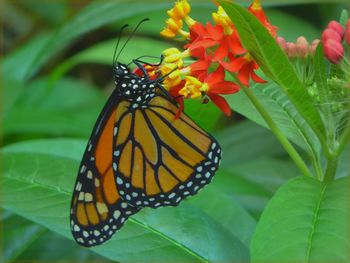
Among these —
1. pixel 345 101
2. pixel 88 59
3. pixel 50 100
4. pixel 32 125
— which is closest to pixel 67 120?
pixel 32 125

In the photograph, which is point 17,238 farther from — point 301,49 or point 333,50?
point 333,50

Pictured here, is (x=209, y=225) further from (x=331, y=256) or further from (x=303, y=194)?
(x=331, y=256)

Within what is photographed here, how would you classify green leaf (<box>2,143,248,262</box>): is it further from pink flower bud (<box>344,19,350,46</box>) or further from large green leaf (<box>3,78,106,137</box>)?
large green leaf (<box>3,78,106,137</box>)

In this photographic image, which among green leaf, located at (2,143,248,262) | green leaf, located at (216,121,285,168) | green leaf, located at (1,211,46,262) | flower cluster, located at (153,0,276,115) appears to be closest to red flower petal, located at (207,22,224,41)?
flower cluster, located at (153,0,276,115)

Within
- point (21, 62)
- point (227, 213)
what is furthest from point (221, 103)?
point (21, 62)

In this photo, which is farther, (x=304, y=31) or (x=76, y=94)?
(x=76, y=94)

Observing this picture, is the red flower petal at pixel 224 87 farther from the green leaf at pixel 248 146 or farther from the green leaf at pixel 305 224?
the green leaf at pixel 248 146
